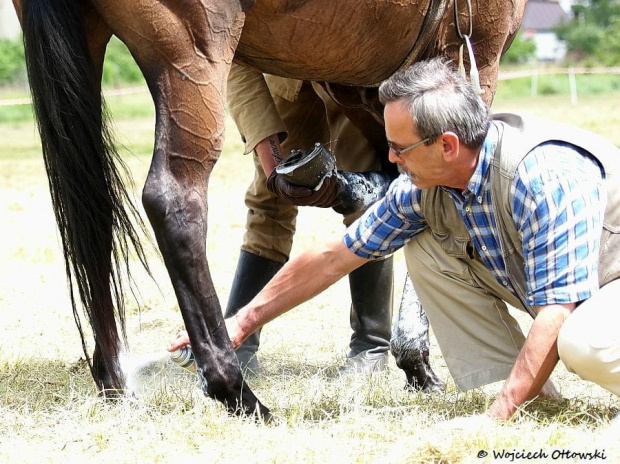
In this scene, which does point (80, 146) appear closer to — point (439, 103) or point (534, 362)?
point (439, 103)

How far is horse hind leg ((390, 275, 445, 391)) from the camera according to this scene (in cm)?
348

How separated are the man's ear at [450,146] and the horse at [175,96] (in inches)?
21.0

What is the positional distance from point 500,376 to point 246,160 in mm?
9090

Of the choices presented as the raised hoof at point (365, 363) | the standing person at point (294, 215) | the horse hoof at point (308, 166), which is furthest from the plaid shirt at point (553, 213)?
the standing person at point (294, 215)

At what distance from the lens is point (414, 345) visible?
137 inches

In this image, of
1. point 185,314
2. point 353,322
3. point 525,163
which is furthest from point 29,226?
point 525,163

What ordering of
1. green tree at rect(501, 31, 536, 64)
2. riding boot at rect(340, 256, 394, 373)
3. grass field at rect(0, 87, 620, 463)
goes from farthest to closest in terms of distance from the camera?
green tree at rect(501, 31, 536, 64) → riding boot at rect(340, 256, 394, 373) → grass field at rect(0, 87, 620, 463)

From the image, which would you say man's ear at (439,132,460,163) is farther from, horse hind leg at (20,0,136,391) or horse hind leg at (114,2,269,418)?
horse hind leg at (20,0,136,391)

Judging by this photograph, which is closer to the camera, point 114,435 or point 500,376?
point 114,435

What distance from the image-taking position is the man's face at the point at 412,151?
275cm

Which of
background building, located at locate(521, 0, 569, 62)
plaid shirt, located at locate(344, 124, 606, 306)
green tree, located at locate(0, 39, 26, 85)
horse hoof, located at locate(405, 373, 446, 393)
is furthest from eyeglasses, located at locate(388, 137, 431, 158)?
background building, located at locate(521, 0, 569, 62)

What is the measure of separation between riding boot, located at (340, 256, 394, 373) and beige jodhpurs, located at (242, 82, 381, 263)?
255 mm

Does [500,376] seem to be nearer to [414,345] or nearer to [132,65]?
[414,345]

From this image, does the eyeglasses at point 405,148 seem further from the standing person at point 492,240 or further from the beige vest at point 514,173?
the beige vest at point 514,173
